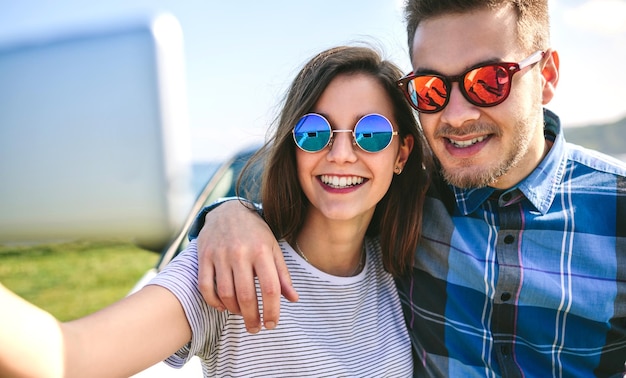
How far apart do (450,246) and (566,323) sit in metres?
0.41

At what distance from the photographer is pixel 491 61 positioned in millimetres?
1663

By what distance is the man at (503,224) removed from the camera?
1571 millimetres

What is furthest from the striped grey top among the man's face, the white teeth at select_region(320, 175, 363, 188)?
the man's face

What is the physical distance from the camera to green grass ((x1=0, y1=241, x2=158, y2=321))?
6262 millimetres

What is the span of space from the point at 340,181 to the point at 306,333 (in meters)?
0.46

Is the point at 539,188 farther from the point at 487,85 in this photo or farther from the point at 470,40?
the point at 470,40

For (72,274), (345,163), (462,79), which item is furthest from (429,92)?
(72,274)

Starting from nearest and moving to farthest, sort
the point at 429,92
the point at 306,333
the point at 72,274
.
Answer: the point at 306,333 < the point at 429,92 < the point at 72,274

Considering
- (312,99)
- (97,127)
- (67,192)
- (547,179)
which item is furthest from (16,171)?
(547,179)

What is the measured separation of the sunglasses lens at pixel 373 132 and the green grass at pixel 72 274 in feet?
16.6

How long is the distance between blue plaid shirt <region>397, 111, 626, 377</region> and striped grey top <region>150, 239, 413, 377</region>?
0.13m

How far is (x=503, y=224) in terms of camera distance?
1660 millimetres

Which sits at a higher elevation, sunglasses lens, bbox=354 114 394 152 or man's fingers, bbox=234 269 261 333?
sunglasses lens, bbox=354 114 394 152

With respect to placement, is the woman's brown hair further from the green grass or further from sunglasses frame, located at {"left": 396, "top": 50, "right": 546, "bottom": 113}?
the green grass
